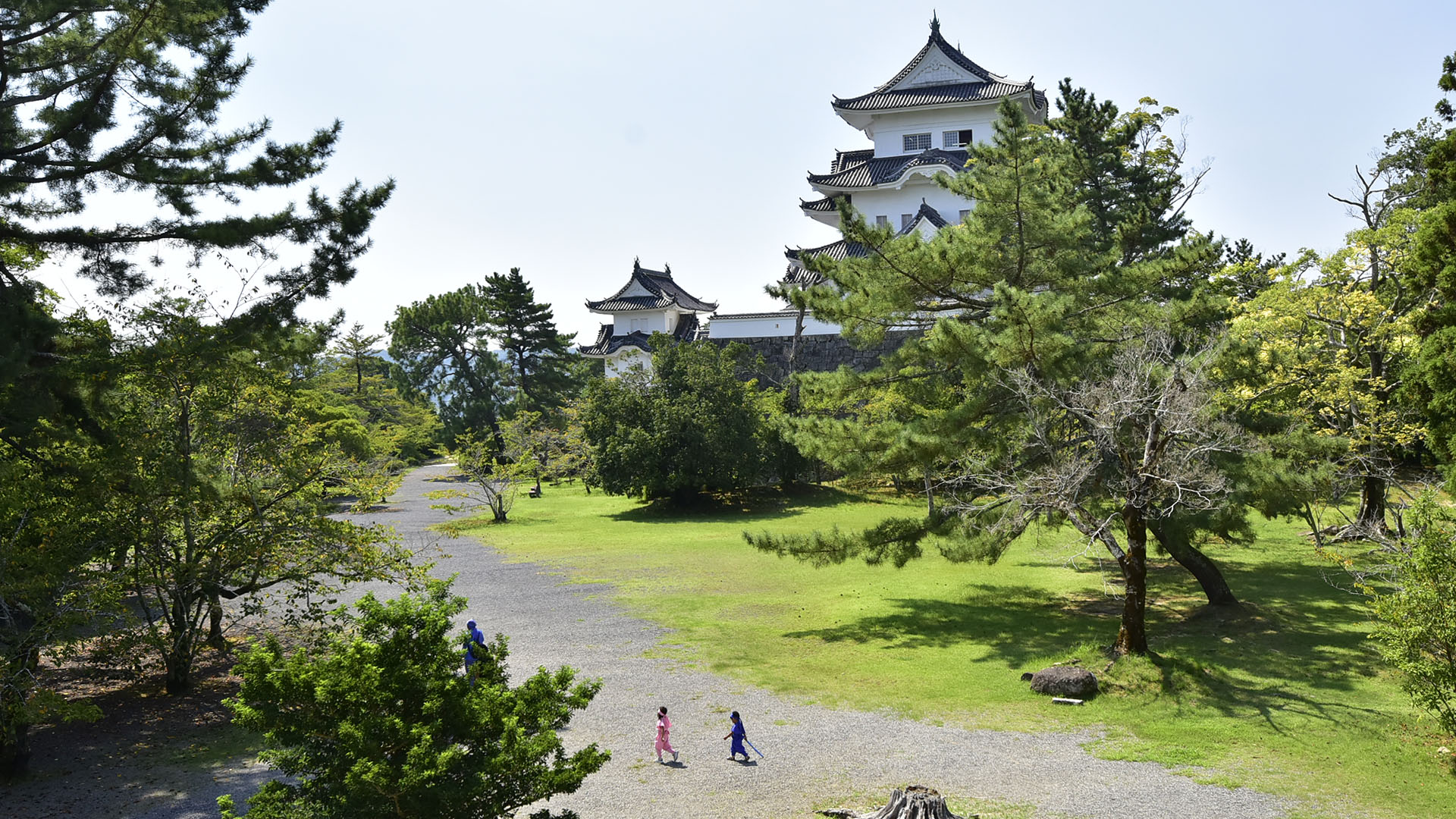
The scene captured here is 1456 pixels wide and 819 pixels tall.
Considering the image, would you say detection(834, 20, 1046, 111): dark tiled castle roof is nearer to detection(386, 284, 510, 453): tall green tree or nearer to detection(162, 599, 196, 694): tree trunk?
detection(386, 284, 510, 453): tall green tree

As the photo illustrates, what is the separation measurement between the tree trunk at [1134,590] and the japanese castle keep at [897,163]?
2012cm

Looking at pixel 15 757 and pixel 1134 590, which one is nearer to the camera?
pixel 15 757

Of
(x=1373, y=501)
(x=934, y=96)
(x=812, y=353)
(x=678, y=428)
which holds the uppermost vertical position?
(x=934, y=96)

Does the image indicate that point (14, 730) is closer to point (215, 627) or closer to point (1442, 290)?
point (215, 627)

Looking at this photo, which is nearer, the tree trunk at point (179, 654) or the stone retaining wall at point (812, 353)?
the tree trunk at point (179, 654)

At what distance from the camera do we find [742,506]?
90.4ft

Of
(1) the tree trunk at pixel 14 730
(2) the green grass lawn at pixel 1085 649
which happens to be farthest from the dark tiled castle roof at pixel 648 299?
(1) the tree trunk at pixel 14 730

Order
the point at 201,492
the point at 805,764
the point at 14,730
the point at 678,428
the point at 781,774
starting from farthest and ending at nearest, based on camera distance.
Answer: the point at 678,428 → the point at 201,492 → the point at 805,764 → the point at 781,774 → the point at 14,730

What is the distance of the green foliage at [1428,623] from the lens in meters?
7.55

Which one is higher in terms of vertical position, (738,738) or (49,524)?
(49,524)

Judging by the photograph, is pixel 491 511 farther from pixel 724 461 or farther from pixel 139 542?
pixel 139 542

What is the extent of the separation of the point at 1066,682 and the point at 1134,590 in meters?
1.58

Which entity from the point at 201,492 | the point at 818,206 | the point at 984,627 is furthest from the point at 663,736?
the point at 818,206

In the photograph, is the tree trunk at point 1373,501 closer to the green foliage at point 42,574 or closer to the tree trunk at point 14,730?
the green foliage at point 42,574
